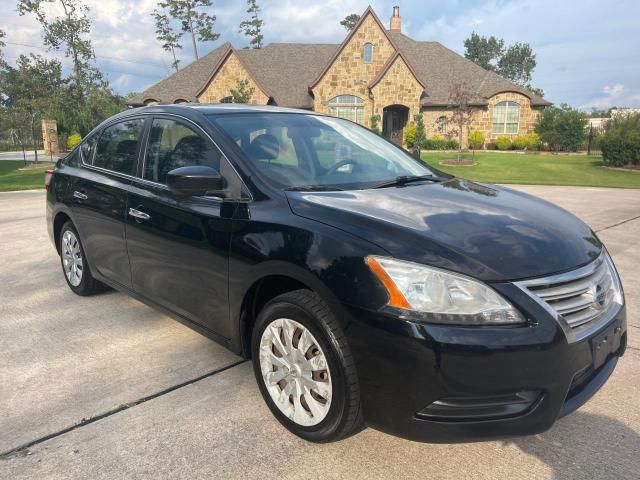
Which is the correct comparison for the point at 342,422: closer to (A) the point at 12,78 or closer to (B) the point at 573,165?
(B) the point at 573,165

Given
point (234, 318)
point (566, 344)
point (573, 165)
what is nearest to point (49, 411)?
point (234, 318)

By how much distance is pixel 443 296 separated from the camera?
6.83 feet

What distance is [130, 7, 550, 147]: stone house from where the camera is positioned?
32312 mm

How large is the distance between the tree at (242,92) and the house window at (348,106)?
17.6 feet

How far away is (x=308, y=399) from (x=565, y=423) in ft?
4.66

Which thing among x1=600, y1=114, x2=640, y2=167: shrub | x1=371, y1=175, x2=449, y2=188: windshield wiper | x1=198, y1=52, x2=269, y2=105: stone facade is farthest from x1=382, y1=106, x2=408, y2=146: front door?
x1=371, y1=175, x2=449, y2=188: windshield wiper

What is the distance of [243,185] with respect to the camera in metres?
2.85

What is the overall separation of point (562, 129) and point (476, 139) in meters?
5.11

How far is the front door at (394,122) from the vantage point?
3481cm

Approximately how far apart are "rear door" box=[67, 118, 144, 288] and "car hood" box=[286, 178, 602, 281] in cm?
172

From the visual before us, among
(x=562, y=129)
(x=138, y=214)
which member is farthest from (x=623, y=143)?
(x=138, y=214)

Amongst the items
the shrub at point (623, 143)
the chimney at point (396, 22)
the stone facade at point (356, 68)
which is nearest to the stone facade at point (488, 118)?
the stone facade at point (356, 68)

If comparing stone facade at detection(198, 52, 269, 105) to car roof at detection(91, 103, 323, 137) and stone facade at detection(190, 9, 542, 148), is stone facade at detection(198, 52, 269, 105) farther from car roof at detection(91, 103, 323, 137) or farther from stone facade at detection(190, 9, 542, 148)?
car roof at detection(91, 103, 323, 137)

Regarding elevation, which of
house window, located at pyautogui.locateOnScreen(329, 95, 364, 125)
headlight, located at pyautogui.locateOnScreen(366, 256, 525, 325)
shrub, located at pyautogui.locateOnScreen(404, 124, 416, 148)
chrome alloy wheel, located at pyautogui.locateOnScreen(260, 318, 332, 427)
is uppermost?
house window, located at pyautogui.locateOnScreen(329, 95, 364, 125)
